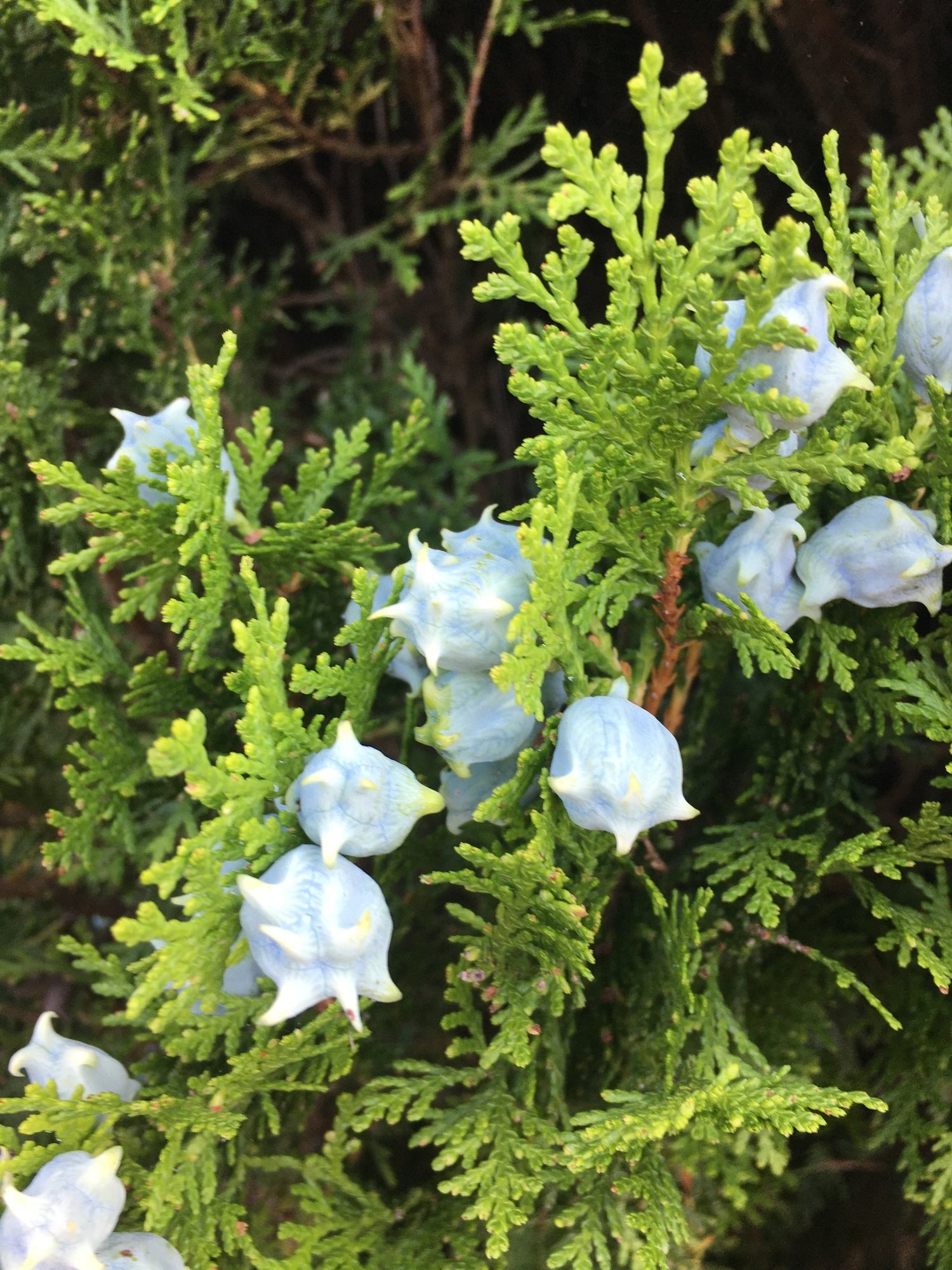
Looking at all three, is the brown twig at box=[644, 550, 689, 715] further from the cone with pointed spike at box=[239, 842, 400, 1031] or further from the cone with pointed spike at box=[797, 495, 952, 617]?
the cone with pointed spike at box=[239, 842, 400, 1031]

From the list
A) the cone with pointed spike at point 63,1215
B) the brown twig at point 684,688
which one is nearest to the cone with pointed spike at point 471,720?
the brown twig at point 684,688

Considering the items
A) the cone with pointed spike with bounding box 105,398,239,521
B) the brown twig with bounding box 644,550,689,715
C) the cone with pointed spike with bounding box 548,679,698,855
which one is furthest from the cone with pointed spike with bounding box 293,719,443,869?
the cone with pointed spike with bounding box 105,398,239,521

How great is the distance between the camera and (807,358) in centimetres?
78

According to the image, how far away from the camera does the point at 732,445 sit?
33.9 inches

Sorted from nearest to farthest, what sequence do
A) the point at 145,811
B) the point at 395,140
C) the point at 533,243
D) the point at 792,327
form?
the point at 792,327
the point at 145,811
the point at 533,243
the point at 395,140

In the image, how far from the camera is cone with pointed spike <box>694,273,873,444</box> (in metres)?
0.78

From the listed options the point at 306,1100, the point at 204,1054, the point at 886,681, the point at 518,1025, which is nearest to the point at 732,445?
the point at 886,681

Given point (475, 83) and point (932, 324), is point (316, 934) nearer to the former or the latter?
point (932, 324)

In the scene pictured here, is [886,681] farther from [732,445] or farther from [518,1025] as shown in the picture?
[518,1025]

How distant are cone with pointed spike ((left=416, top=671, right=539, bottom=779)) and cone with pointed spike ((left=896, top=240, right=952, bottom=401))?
1.69ft

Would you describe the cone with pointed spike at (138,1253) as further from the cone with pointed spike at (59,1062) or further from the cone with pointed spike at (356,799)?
the cone with pointed spike at (356,799)

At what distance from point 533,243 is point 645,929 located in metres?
1.09

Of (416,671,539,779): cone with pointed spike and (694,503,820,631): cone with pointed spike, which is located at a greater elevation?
(694,503,820,631): cone with pointed spike

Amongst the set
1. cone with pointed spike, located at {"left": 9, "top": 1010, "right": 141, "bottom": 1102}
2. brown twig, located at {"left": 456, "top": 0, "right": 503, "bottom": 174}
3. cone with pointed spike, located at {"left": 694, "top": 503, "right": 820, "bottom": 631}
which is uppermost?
brown twig, located at {"left": 456, "top": 0, "right": 503, "bottom": 174}
